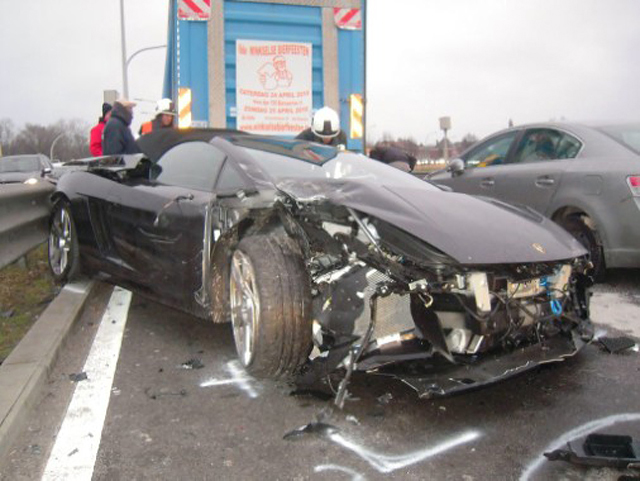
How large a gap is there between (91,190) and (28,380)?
6.74 ft

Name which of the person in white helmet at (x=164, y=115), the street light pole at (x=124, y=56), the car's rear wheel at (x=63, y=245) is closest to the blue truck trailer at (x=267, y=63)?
the person in white helmet at (x=164, y=115)

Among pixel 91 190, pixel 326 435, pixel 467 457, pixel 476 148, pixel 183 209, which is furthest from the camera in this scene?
pixel 476 148

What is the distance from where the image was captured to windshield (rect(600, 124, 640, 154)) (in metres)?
5.00

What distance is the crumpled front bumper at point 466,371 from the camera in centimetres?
251

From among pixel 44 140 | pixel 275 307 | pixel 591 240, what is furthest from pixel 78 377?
pixel 44 140

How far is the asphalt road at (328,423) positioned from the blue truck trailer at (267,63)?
4.05m

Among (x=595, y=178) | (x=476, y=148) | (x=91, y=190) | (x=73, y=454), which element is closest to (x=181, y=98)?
(x=91, y=190)

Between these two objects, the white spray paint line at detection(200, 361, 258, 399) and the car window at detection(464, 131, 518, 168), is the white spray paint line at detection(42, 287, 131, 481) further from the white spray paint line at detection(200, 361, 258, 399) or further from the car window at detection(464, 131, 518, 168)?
the car window at detection(464, 131, 518, 168)

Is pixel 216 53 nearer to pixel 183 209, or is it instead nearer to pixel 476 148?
pixel 476 148

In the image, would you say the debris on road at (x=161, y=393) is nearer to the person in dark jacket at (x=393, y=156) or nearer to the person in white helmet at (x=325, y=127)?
the person in white helmet at (x=325, y=127)

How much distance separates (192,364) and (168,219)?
0.89 meters

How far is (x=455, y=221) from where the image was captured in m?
2.88

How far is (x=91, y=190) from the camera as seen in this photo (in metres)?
4.73

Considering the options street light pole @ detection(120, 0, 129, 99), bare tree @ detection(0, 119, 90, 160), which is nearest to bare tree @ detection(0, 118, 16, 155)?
bare tree @ detection(0, 119, 90, 160)
